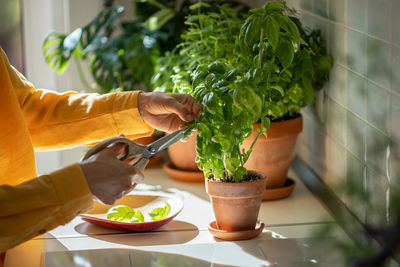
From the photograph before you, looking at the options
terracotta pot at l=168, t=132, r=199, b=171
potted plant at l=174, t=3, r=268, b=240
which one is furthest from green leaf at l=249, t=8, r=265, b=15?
terracotta pot at l=168, t=132, r=199, b=171

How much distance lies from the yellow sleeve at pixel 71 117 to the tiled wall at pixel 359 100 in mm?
487

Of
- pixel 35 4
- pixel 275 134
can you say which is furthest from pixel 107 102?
pixel 35 4

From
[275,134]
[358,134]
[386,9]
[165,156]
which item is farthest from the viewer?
[165,156]

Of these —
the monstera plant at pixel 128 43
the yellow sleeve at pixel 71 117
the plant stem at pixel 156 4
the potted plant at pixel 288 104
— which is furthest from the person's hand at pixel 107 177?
the plant stem at pixel 156 4

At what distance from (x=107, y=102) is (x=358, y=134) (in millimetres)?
588

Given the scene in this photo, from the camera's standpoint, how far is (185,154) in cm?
182

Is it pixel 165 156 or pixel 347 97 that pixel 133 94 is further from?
pixel 165 156

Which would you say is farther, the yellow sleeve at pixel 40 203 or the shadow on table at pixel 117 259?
the shadow on table at pixel 117 259

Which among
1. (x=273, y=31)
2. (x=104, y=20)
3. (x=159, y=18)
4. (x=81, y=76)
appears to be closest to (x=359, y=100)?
(x=273, y=31)

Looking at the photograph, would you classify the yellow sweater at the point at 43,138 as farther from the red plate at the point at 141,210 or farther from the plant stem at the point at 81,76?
the plant stem at the point at 81,76

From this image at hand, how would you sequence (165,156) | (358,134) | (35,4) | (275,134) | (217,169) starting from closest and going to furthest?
(217,169) < (358,134) < (275,134) < (165,156) < (35,4)

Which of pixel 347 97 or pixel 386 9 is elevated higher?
pixel 386 9

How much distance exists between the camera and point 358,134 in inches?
55.7

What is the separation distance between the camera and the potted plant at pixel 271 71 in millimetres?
1235
